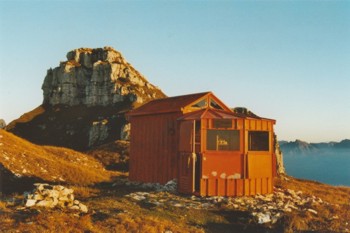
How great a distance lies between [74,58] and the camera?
133125mm

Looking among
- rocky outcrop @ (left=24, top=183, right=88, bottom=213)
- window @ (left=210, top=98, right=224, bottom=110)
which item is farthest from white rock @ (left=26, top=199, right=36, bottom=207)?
window @ (left=210, top=98, right=224, bottom=110)

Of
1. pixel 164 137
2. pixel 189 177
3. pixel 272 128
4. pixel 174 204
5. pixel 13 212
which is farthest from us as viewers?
pixel 164 137

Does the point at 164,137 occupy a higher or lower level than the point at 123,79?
lower

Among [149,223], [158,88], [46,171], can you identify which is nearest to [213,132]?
[149,223]

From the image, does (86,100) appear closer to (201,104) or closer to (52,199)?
(201,104)

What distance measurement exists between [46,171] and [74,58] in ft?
365

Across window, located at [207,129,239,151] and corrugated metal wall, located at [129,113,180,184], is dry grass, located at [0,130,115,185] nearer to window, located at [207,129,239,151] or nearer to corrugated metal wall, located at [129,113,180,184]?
corrugated metal wall, located at [129,113,180,184]

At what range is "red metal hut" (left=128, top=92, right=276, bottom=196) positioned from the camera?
71.8 ft

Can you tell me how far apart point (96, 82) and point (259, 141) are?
98721 mm

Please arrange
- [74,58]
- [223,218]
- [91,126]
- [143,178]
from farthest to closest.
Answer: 1. [74,58]
2. [91,126]
3. [143,178]
4. [223,218]

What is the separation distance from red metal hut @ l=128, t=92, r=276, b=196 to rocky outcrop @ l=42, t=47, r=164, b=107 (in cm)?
8384

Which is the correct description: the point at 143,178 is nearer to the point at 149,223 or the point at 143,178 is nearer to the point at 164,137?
the point at 164,137

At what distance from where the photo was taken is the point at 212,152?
2200 centimetres

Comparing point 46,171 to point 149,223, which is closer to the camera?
point 149,223
